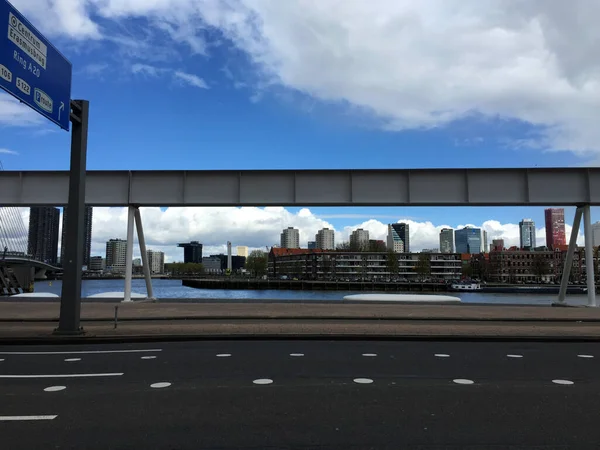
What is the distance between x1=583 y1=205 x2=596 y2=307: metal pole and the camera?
74.5 feet

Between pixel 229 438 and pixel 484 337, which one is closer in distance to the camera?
pixel 229 438

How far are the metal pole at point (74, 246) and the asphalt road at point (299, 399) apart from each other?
1.87m

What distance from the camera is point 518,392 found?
22.6 feet

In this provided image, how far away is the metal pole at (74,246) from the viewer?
40.2 feet

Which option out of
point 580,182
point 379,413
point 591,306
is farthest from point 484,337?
point 580,182

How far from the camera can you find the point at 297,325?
14.7 m

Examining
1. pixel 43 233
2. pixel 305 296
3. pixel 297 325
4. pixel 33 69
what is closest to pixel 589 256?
pixel 297 325

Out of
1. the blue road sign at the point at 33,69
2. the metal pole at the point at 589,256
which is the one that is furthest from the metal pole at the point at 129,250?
the metal pole at the point at 589,256

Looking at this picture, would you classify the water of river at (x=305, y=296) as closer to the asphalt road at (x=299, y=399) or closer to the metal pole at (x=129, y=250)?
the metal pole at (x=129, y=250)

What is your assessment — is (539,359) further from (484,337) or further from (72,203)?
(72,203)

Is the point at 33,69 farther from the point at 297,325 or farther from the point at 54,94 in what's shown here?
the point at 297,325

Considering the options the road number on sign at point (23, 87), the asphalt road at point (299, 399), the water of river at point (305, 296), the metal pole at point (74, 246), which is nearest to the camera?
the asphalt road at point (299, 399)

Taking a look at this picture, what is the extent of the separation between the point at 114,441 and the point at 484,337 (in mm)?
10407

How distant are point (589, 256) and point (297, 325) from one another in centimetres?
1693
